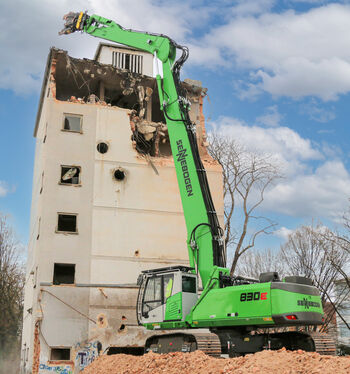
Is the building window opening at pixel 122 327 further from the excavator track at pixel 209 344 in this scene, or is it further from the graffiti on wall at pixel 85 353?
the excavator track at pixel 209 344

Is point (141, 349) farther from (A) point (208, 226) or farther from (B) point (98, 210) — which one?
(B) point (98, 210)

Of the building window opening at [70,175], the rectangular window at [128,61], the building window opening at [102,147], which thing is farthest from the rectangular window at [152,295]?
the rectangular window at [128,61]

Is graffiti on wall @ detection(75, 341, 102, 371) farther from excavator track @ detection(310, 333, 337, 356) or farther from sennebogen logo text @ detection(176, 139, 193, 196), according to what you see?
excavator track @ detection(310, 333, 337, 356)

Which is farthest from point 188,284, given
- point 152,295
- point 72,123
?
point 72,123

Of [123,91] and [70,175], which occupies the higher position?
[123,91]

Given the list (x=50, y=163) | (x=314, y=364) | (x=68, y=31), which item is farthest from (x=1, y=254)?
(x=314, y=364)

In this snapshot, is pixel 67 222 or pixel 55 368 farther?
pixel 67 222

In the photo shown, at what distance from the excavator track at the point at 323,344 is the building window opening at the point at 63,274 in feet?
39.6

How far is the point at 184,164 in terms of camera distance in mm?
15883

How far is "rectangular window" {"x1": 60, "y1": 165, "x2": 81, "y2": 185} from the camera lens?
74.6 ft

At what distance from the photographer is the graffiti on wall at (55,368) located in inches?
776

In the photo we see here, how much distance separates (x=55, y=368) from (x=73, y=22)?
47.2 feet

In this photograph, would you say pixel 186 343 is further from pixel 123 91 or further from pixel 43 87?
pixel 43 87

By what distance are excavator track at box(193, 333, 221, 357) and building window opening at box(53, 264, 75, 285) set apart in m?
10.7
